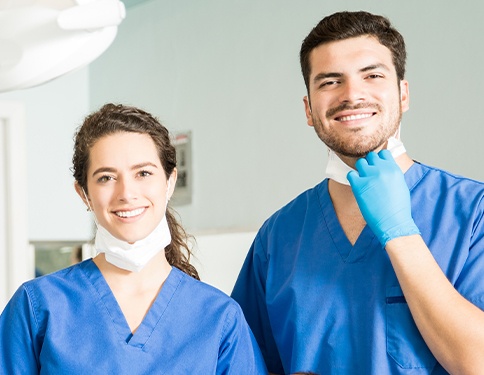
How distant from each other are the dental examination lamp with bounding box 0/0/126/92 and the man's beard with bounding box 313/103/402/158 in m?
0.52

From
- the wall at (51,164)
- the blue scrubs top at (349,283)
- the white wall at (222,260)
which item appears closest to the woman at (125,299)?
the blue scrubs top at (349,283)

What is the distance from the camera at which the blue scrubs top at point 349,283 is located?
1382 mm

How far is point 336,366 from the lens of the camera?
56.8 inches

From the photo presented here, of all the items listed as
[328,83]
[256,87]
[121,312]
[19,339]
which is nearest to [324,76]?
[328,83]

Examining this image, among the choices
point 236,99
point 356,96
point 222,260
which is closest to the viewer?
point 356,96

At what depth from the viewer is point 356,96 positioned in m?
1.46

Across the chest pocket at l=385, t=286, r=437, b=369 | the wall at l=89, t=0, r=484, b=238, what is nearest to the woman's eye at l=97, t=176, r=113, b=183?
the chest pocket at l=385, t=286, r=437, b=369

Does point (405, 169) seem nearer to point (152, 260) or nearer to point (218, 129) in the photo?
point (152, 260)

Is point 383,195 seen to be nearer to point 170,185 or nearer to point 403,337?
point 403,337

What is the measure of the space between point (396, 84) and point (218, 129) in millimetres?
2131

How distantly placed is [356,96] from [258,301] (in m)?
0.51

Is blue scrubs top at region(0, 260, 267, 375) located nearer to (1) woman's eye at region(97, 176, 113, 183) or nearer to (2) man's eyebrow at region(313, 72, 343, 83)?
(1) woman's eye at region(97, 176, 113, 183)

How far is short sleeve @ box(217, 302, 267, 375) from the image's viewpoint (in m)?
1.46

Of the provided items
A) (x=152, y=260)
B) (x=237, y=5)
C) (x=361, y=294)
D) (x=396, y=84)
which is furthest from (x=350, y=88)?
(x=237, y=5)
